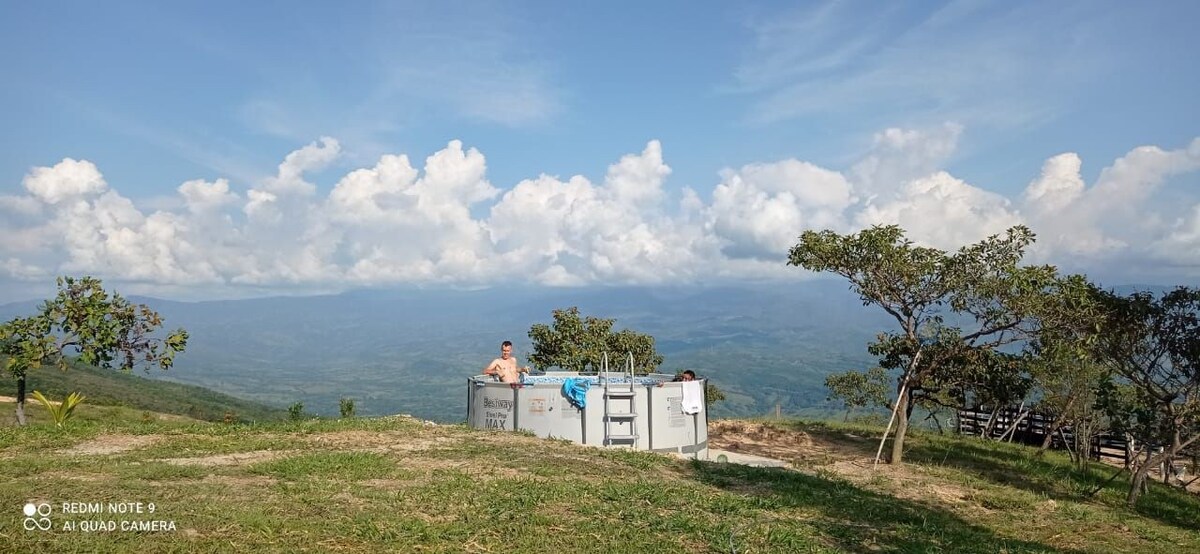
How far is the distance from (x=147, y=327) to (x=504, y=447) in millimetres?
16468

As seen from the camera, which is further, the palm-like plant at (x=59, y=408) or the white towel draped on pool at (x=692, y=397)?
the white towel draped on pool at (x=692, y=397)

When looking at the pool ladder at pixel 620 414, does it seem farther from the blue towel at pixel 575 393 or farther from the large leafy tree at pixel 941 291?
the large leafy tree at pixel 941 291

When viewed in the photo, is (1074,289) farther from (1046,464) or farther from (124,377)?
(124,377)

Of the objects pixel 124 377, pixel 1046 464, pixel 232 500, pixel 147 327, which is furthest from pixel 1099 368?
pixel 124 377

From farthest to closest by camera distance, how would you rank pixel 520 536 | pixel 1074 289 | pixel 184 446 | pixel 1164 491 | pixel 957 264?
pixel 1164 491 < pixel 957 264 < pixel 1074 289 < pixel 184 446 < pixel 520 536

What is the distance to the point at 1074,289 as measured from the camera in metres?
20.2

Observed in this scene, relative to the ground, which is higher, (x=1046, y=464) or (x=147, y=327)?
(x=147, y=327)

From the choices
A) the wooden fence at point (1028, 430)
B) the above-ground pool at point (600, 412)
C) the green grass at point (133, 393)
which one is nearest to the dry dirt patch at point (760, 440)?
the above-ground pool at point (600, 412)

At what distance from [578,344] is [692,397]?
17.3 metres

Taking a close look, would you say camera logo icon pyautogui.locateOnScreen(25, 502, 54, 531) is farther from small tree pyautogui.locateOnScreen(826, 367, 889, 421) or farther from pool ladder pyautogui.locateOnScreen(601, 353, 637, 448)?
small tree pyautogui.locateOnScreen(826, 367, 889, 421)

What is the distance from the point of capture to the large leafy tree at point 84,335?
2369 centimetres

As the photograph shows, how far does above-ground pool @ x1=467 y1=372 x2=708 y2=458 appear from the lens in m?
21.1

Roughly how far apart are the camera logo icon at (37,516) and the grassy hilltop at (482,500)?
0.10 metres

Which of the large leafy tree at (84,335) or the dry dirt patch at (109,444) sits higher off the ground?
the large leafy tree at (84,335)
